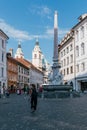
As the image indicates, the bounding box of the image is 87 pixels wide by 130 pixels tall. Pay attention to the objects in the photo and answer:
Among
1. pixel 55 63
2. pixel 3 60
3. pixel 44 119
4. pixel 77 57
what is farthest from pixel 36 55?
pixel 44 119

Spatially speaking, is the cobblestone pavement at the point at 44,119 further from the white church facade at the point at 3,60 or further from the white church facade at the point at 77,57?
the white church facade at the point at 3,60

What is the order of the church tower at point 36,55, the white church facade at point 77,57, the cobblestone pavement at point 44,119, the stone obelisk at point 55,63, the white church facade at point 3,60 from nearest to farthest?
the cobblestone pavement at point 44,119 < the stone obelisk at point 55,63 < the white church facade at point 77,57 < the white church facade at point 3,60 < the church tower at point 36,55

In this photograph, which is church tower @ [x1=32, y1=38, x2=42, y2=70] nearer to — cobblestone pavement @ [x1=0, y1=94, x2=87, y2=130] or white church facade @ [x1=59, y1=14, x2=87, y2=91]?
white church facade @ [x1=59, y1=14, x2=87, y2=91]

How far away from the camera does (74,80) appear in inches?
2435

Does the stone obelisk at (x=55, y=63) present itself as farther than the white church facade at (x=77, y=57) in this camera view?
No

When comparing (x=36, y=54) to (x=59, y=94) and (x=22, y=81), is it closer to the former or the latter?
(x=22, y=81)

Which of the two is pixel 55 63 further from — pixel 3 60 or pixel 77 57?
pixel 3 60

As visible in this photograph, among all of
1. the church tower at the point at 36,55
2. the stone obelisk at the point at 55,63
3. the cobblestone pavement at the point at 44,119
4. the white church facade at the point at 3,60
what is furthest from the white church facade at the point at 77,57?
the church tower at the point at 36,55

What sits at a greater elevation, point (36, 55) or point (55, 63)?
point (36, 55)

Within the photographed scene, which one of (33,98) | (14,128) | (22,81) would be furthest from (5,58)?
(14,128)

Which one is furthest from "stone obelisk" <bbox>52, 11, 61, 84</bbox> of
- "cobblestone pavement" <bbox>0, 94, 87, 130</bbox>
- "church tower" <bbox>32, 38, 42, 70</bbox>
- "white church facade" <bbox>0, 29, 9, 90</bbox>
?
"church tower" <bbox>32, 38, 42, 70</bbox>

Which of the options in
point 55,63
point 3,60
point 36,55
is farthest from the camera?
point 36,55

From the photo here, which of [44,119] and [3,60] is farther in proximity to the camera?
[3,60]

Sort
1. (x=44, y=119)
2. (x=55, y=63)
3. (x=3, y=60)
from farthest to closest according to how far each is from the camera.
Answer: (x=3, y=60), (x=55, y=63), (x=44, y=119)
